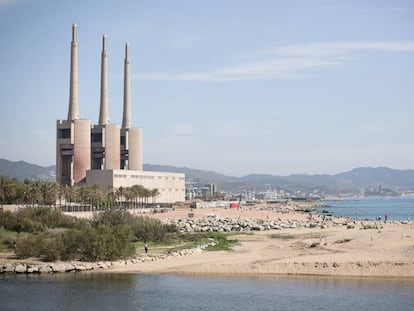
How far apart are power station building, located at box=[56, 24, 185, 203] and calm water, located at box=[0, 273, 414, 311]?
94380mm

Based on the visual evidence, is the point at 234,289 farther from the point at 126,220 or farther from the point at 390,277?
the point at 126,220

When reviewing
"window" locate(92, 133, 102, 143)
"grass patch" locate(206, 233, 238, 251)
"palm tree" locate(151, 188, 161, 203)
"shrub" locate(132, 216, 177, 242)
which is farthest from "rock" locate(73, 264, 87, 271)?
"window" locate(92, 133, 102, 143)

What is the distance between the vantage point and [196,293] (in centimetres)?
4403

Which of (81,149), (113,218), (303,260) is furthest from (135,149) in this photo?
(303,260)

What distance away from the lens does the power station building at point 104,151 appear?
488 feet

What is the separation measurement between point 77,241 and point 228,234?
30.1m

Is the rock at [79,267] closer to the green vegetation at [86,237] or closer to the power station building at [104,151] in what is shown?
the green vegetation at [86,237]

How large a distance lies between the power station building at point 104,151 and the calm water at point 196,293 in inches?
3716

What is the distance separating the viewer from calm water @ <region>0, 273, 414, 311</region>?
1575 inches

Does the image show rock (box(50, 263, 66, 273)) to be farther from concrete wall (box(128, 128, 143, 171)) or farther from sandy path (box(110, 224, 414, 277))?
concrete wall (box(128, 128, 143, 171))

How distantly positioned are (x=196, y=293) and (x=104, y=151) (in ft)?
381

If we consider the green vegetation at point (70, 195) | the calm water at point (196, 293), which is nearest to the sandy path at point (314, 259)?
the calm water at point (196, 293)

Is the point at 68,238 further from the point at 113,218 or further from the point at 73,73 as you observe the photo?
the point at 73,73

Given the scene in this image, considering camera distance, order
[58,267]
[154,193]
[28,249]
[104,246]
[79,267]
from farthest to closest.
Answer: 1. [154,193]
2. [28,249]
3. [104,246]
4. [79,267]
5. [58,267]
